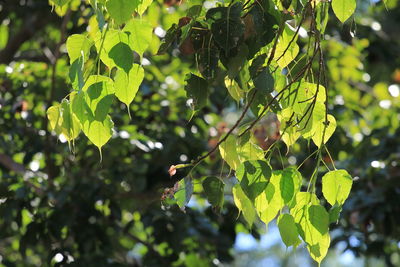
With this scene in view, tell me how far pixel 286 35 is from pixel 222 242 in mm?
1791

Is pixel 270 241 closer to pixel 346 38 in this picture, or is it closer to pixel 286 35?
pixel 346 38

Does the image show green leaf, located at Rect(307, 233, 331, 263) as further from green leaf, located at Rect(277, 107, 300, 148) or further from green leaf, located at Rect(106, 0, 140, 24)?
green leaf, located at Rect(106, 0, 140, 24)

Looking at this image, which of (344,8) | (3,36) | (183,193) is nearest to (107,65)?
(183,193)

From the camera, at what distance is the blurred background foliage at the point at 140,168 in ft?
9.09

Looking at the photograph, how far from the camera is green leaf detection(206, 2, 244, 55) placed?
1.22m

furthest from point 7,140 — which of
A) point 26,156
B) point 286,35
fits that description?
point 286,35

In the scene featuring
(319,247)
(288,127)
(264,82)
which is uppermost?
(264,82)

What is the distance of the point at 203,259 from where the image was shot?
9.99 feet

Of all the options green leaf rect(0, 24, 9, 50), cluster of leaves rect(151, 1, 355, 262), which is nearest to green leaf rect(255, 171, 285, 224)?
cluster of leaves rect(151, 1, 355, 262)

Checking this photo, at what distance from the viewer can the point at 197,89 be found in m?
1.33

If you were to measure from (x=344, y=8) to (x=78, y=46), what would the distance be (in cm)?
41

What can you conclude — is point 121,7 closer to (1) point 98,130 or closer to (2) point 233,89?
(1) point 98,130

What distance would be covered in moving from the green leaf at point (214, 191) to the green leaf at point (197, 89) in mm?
127

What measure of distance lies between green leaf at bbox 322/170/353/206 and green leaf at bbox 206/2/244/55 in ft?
0.85
